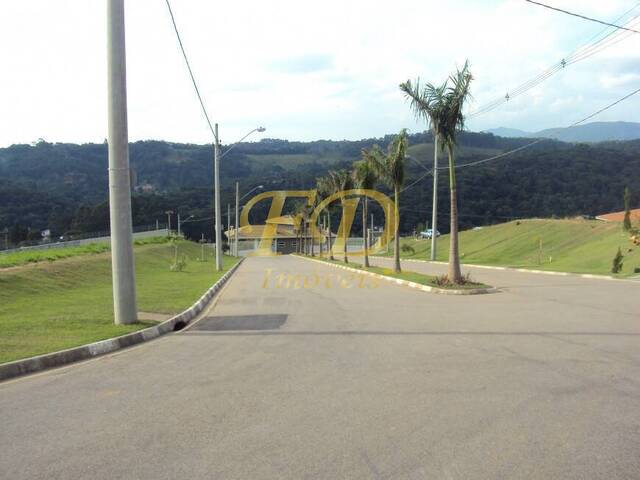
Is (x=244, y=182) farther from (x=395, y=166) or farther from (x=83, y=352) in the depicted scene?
(x=83, y=352)

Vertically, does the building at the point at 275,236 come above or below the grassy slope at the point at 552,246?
below

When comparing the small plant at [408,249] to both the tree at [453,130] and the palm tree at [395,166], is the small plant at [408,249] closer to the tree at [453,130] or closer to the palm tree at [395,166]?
the palm tree at [395,166]

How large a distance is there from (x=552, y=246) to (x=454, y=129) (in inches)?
1063

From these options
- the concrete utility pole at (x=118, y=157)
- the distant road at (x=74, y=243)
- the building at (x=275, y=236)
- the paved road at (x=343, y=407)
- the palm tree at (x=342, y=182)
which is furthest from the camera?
the building at (x=275, y=236)

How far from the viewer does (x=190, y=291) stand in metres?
20.0

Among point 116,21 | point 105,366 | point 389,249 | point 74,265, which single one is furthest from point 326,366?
point 389,249

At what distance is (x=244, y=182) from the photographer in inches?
4151

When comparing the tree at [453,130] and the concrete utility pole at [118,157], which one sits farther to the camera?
the tree at [453,130]

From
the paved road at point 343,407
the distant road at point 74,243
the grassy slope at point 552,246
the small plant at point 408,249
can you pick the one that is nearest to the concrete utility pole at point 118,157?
the paved road at point 343,407

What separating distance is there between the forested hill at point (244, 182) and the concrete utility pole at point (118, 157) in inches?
1791

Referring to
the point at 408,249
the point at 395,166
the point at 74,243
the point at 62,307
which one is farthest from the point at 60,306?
the point at 408,249

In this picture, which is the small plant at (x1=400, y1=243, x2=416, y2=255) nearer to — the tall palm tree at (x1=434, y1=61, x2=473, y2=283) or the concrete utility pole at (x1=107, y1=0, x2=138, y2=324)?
the tall palm tree at (x1=434, y1=61, x2=473, y2=283)

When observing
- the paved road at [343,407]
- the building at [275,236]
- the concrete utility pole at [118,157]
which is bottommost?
the building at [275,236]

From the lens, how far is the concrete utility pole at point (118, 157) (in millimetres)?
11320
